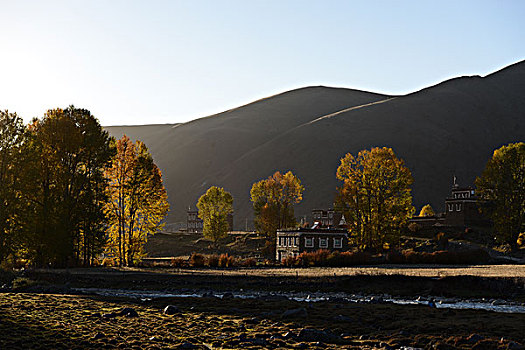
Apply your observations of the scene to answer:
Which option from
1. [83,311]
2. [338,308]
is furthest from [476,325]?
[83,311]

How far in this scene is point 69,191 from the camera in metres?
52.2

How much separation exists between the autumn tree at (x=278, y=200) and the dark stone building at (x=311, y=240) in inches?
672

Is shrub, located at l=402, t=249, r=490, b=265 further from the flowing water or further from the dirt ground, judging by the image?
the flowing water

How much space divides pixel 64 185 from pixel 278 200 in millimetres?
62189

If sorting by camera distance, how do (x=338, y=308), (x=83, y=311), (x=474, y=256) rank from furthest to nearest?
(x=474, y=256), (x=338, y=308), (x=83, y=311)

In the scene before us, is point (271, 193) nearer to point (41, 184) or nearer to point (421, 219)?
point (421, 219)

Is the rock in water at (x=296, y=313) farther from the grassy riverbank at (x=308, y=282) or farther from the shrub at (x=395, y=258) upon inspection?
the shrub at (x=395, y=258)

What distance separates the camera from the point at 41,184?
5219 cm

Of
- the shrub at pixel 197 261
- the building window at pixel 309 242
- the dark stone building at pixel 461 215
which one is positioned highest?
the dark stone building at pixel 461 215

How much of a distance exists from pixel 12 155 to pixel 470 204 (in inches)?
3489

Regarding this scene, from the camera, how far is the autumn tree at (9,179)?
45812 millimetres

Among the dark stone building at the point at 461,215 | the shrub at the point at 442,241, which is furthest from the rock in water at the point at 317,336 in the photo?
the dark stone building at the point at 461,215

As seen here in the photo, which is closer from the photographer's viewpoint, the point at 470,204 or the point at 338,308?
the point at 338,308

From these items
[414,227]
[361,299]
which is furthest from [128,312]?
[414,227]
